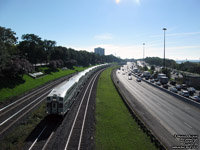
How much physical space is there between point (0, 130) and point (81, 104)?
14548 mm

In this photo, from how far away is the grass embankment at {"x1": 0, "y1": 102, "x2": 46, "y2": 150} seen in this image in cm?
1514

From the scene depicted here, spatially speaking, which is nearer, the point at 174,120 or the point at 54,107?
the point at 54,107

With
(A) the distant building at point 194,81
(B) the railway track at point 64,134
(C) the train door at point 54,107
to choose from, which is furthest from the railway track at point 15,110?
(A) the distant building at point 194,81

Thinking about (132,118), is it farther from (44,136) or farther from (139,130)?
(44,136)

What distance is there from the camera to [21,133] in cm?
1762

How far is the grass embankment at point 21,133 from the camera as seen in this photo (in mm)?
15141

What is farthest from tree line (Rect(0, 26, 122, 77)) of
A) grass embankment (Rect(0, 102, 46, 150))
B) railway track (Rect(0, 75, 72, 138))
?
grass embankment (Rect(0, 102, 46, 150))

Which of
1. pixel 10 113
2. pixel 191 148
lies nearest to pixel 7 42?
pixel 10 113

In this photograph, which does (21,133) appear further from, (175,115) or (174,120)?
(175,115)

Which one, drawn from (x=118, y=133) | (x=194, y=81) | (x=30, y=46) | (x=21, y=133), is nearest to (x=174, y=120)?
(x=118, y=133)

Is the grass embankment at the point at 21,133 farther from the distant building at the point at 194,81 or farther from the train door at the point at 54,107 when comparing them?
the distant building at the point at 194,81

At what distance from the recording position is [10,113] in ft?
79.4

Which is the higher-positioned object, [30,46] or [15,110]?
[30,46]

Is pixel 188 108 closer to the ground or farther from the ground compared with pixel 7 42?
closer to the ground
